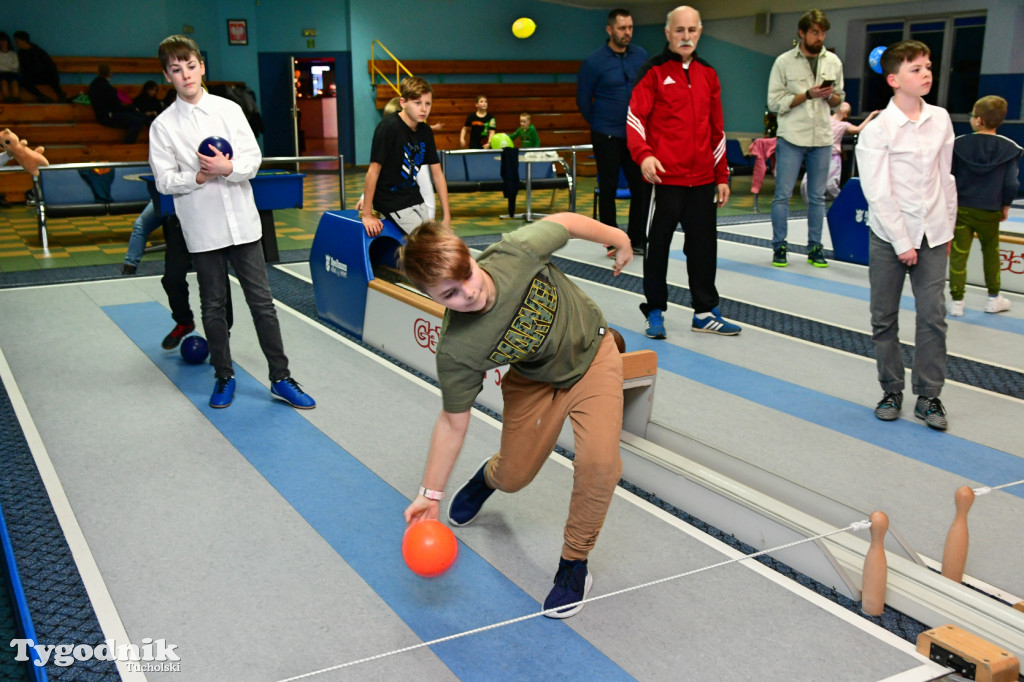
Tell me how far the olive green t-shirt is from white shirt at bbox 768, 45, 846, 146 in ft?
15.7

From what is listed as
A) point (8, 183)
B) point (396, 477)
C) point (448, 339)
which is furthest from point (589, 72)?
point (8, 183)

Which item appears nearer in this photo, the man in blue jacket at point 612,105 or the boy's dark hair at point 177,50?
the boy's dark hair at point 177,50

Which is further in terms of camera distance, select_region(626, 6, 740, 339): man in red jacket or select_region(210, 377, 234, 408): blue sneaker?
select_region(626, 6, 740, 339): man in red jacket

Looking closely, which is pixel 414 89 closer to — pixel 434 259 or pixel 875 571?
pixel 434 259

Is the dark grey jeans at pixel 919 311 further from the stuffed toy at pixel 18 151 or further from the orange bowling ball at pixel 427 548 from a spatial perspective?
the stuffed toy at pixel 18 151

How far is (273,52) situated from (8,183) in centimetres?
582

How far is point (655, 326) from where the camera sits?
5238 mm

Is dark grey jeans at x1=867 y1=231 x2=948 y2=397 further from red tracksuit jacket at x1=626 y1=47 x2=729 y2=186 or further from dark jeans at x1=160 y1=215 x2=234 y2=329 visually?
dark jeans at x1=160 y1=215 x2=234 y2=329

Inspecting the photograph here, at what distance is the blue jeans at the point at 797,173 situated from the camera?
22.4ft

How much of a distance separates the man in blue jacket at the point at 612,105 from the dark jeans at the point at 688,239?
1.77 m

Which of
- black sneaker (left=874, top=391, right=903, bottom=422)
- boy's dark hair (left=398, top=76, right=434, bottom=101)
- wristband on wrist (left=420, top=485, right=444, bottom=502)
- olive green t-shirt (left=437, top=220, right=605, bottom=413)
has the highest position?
boy's dark hair (left=398, top=76, right=434, bottom=101)

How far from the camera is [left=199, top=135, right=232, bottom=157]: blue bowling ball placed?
12.2 feet

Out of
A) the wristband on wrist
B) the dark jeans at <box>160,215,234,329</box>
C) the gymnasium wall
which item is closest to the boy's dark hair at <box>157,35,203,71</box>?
the dark jeans at <box>160,215,234,329</box>

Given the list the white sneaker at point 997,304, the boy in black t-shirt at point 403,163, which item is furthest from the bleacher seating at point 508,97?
the boy in black t-shirt at point 403,163
